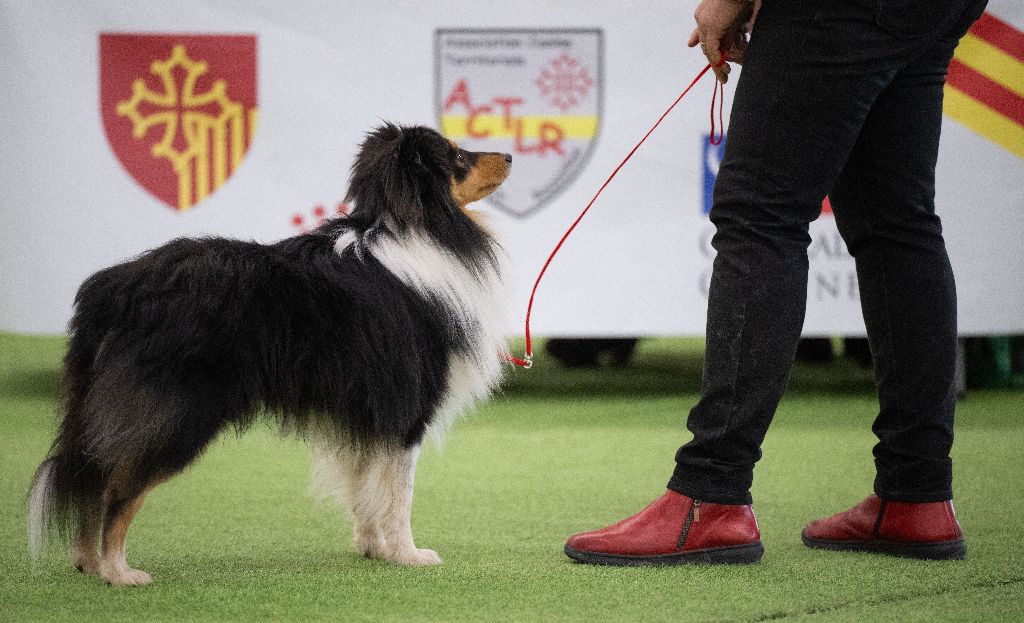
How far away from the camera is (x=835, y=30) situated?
2.17m

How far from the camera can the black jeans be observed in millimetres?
2193

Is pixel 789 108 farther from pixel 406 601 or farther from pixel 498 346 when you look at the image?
pixel 406 601

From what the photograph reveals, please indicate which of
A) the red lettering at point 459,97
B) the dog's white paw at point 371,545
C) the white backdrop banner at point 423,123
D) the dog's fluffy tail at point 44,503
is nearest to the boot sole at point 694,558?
the dog's white paw at point 371,545

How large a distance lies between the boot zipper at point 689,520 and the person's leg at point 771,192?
0.07 ft

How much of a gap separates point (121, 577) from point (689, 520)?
111cm

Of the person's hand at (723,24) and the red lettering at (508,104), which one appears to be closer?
the person's hand at (723,24)

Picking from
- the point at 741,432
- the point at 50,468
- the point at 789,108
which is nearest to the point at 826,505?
the point at 741,432

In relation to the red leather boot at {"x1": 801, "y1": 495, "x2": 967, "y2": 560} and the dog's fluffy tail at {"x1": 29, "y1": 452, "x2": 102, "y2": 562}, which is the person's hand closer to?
the red leather boot at {"x1": 801, "y1": 495, "x2": 967, "y2": 560}

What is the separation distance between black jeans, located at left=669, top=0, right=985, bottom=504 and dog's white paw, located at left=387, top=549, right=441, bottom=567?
1.89 feet

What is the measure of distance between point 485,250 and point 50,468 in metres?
1.09

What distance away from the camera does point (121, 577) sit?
7.43 ft

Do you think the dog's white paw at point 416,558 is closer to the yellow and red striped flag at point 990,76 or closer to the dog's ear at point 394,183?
the dog's ear at point 394,183

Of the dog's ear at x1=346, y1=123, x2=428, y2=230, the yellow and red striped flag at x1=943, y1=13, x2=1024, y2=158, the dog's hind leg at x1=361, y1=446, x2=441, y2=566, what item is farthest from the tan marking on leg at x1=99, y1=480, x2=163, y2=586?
the yellow and red striped flag at x1=943, y1=13, x2=1024, y2=158

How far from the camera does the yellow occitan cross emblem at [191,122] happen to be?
15.7 ft
